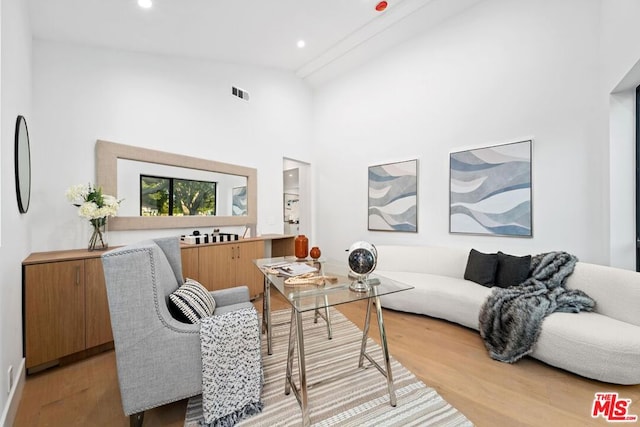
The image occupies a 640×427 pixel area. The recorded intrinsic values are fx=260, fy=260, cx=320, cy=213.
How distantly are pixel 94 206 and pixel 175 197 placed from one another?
3.06 ft

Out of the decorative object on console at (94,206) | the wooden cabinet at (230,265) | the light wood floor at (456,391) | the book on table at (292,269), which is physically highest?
the decorative object on console at (94,206)

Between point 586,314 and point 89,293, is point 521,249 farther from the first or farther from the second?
point 89,293

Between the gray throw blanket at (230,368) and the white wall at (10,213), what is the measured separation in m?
1.02

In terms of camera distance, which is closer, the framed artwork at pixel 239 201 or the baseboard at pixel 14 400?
the baseboard at pixel 14 400

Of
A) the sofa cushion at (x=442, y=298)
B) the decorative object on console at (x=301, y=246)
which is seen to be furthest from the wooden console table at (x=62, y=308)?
the sofa cushion at (x=442, y=298)

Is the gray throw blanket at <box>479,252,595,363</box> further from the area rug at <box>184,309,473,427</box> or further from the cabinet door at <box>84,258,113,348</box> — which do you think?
the cabinet door at <box>84,258,113,348</box>

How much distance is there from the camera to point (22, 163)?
1894 mm

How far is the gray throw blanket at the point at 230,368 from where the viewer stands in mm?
1444

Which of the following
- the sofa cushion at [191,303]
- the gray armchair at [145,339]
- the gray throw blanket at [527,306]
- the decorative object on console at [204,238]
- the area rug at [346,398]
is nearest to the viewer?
the gray armchair at [145,339]

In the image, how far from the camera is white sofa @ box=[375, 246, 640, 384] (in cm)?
179

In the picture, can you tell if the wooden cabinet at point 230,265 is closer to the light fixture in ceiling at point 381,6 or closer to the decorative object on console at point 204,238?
the decorative object on console at point 204,238

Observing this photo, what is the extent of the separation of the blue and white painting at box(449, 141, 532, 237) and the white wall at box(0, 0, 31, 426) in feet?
13.4

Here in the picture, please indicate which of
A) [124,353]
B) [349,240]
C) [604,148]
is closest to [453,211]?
[604,148]

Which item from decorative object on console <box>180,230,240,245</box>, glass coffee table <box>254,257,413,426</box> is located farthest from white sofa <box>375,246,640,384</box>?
decorative object on console <box>180,230,240,245</box>
